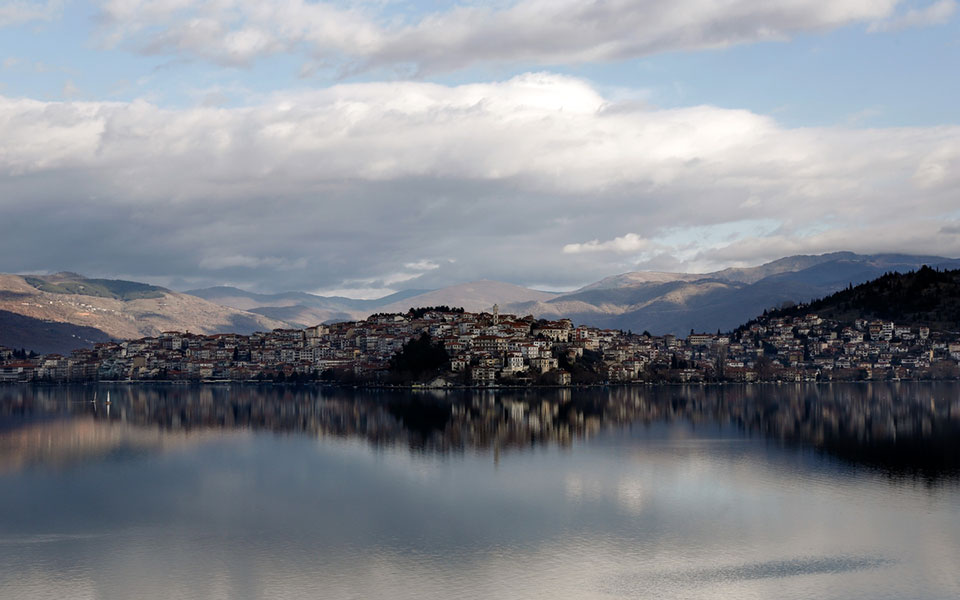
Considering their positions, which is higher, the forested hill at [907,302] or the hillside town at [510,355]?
the forested hill at [907,302]

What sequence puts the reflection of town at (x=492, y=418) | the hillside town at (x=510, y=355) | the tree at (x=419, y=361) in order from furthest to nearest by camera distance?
1. the hillside town at (x=510, y=355)
2. the tree at (x=419, y=361)
3. the reflection of town at (x=492, y=418)

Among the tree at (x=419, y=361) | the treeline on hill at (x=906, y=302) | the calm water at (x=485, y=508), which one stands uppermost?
the treeline on hill at (x=906, y=302)

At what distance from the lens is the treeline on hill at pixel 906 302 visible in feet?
532

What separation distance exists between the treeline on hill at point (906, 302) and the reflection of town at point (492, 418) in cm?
5345

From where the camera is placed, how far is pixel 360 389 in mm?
120688

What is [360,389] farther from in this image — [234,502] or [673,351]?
[234,502]

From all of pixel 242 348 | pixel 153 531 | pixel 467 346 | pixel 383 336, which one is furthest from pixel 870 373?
pixel 153 531

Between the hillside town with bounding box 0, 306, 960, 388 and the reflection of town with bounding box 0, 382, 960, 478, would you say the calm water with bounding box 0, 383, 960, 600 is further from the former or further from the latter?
the hillside town with bounding box 0, 306, 960, 388

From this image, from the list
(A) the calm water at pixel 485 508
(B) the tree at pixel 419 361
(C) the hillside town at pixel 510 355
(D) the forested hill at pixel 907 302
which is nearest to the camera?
(A) the calm water at pixel 485 508

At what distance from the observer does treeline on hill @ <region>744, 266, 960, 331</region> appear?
162125mm

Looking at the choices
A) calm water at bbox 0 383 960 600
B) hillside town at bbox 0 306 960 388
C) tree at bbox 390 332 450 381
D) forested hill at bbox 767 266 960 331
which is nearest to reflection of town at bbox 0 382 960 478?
calm water at bbox 0 383 960 600

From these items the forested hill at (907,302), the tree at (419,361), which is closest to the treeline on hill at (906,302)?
the forested hill at (907,302)

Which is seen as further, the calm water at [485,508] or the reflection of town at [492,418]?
the reflection of town at [492,418]

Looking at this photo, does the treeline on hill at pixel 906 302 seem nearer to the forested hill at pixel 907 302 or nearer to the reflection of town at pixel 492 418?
the forested hill at pixel 907 302
